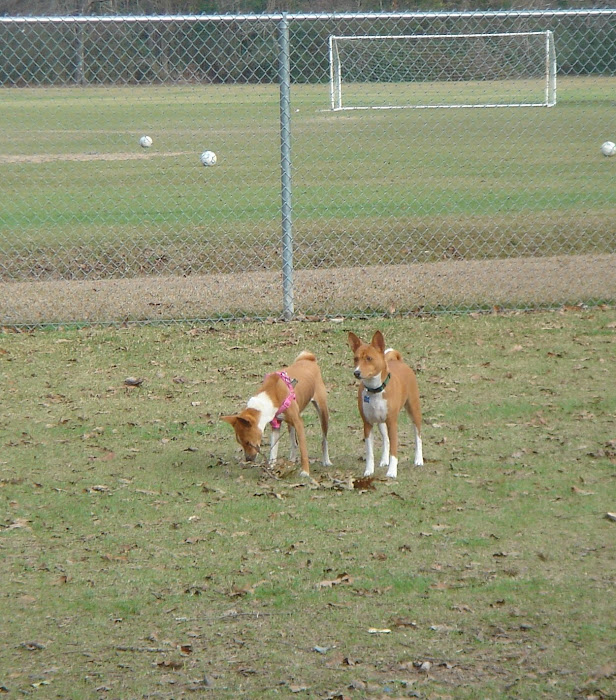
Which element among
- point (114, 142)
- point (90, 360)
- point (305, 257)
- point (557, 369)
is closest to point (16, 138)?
point (114, 142)

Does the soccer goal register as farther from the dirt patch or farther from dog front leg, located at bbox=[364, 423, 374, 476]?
dog front leg, located at bbox=[364, 423, 374, 476]

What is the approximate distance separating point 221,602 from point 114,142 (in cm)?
2307

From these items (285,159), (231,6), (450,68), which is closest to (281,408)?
(285,159)

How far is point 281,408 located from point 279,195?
10567 millimetres

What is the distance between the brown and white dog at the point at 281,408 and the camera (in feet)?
17.6

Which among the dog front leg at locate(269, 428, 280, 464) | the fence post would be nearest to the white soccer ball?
the fence post

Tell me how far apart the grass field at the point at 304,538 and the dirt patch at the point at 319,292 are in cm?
110

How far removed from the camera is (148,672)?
3.60m

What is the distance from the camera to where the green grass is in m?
11.6

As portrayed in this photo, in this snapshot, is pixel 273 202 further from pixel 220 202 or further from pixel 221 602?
pixel 221 602

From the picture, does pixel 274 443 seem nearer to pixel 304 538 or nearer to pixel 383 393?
pixel 383 393

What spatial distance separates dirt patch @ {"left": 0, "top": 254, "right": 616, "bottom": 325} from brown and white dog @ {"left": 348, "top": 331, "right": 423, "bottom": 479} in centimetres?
331

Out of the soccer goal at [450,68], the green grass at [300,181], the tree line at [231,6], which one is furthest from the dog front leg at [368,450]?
the tree line at [231,6]

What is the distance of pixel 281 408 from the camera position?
545cm
